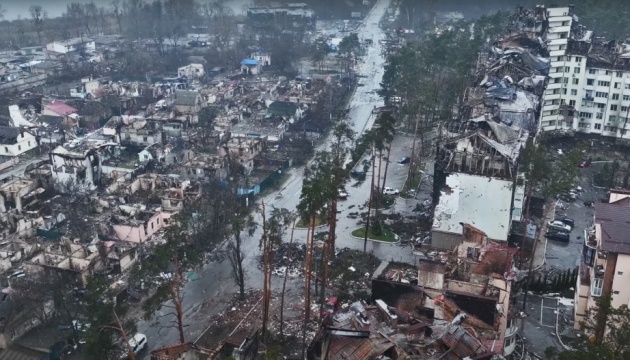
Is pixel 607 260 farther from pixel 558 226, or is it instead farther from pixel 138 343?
pixel 138 343

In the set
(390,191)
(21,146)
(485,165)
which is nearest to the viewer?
(485,165)

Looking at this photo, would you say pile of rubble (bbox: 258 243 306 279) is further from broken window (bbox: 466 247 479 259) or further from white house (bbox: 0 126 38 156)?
white house (bbox: 0 126 38 156)

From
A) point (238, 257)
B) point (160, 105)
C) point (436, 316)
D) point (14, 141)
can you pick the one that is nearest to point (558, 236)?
point (436, 316)

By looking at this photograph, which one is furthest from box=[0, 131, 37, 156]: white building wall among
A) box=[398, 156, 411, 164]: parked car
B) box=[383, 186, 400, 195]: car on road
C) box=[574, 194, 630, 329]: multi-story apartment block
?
box=[574, 194, 630, 329]: multi-story apartment block

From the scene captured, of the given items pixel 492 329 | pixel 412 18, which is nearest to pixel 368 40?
pixel 412 18

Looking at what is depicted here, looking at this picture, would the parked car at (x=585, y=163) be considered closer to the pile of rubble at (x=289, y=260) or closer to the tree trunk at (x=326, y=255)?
the tree trunk at (x=326, y=255)

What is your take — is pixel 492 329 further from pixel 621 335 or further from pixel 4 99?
pixel 4 99
